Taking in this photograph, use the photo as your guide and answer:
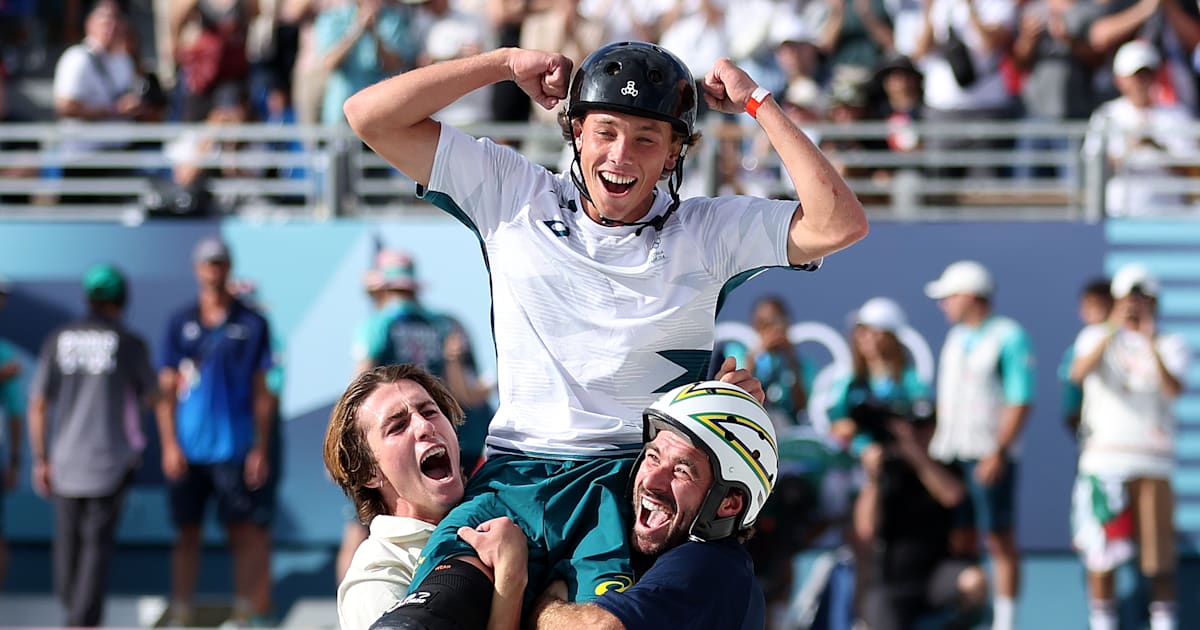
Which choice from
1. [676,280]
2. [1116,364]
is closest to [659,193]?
[676,280]

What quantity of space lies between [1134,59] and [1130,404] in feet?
8.00

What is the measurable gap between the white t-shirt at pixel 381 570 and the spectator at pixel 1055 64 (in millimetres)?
7866

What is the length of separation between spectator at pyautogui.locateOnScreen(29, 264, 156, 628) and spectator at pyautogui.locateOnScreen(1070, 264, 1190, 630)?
5.74 metres

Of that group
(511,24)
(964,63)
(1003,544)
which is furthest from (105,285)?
(964,63)

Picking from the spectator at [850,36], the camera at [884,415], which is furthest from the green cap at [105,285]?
the spectator at [850,36]

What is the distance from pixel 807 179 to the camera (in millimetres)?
4488

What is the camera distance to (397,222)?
37.2 feet

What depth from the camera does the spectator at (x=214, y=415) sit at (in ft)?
34.3

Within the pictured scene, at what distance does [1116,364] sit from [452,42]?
4944 mm

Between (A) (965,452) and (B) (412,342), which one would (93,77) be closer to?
(B) (412,342)

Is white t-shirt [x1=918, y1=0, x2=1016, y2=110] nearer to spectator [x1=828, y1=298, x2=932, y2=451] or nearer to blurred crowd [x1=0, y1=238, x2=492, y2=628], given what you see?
spectator [x1=828, y1=298, x2=932, y2=451]

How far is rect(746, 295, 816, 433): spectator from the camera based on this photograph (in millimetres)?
10305

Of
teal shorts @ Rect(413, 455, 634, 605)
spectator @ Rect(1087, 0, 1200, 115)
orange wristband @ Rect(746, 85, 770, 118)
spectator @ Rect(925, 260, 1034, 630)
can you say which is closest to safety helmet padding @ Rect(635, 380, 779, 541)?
teal shorts @ Rect(413, 455, 634, 605)

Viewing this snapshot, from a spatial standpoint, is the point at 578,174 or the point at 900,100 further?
the point at 900,100
